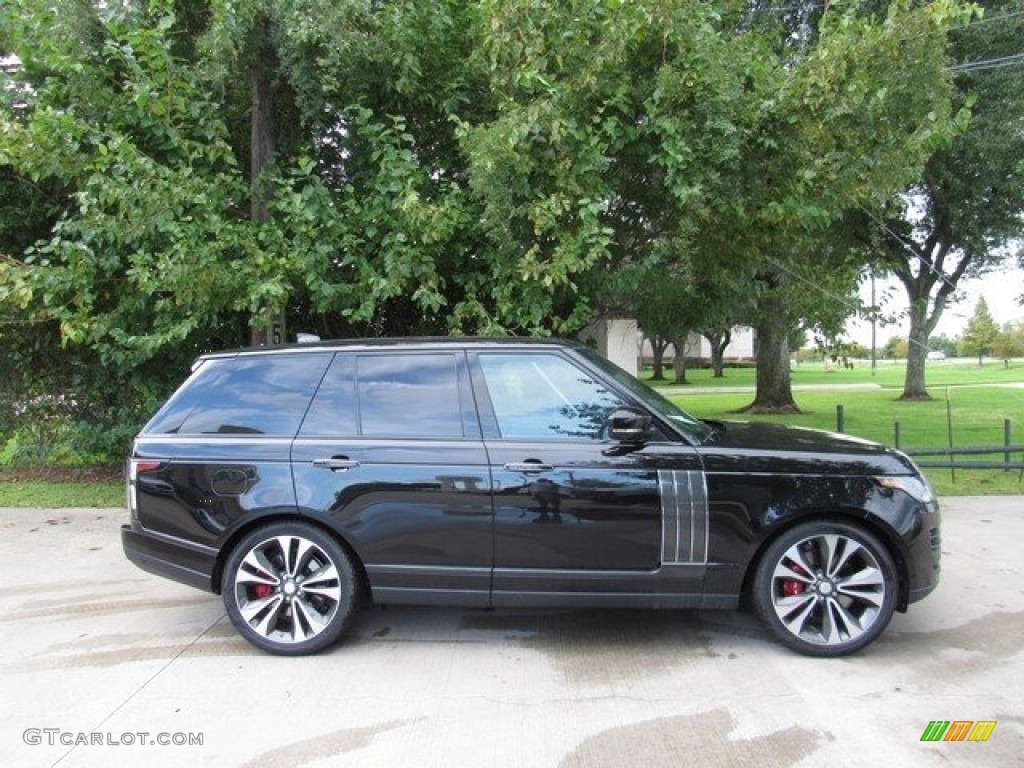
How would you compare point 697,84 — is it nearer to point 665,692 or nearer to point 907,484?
point 907,484

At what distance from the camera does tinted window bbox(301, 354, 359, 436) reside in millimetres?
4273

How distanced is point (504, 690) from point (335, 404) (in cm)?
185

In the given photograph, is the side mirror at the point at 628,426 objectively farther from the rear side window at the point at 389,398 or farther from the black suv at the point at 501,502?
the rear side window at the point at 389,398

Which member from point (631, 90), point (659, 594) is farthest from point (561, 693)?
point (631, 90)

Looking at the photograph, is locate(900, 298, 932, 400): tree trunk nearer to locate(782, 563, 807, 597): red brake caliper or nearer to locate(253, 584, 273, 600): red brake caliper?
locate(782, 563, 807, 597): red brake caliper

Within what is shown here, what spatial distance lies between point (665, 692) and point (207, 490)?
9.01 ft

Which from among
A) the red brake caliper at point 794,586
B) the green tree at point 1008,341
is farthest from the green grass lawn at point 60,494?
the green tree at point 1008,341

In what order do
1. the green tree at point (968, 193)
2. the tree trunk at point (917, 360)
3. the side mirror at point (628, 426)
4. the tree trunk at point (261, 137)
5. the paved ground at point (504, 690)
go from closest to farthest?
the paved ground at point (504, 690)
the side mirror at point (628, 426)
the tree trunk at point (261, 137)
the green tree at point (968, 193)
the tree trunk at point (917, 360)

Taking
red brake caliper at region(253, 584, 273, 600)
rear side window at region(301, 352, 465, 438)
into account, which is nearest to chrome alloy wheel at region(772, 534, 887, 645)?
rear side window at region(301, 352, 465, 438)

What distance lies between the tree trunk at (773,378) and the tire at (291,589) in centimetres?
1706

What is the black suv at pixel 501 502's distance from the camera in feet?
13.1

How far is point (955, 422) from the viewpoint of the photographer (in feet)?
53.5

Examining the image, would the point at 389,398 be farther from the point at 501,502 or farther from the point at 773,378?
the point at 773,378

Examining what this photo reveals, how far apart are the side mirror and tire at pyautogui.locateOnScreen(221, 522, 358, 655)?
1.68 meters
